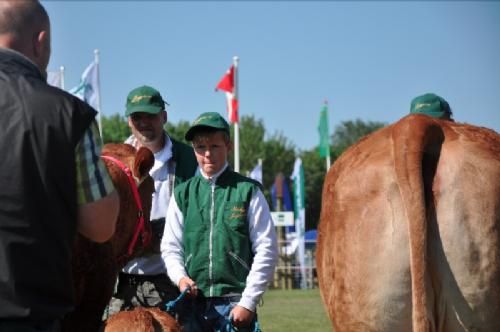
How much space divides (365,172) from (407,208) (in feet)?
1.19

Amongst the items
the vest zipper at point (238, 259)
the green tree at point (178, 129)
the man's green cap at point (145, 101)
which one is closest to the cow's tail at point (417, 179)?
the vest zipper at point (238, 259)

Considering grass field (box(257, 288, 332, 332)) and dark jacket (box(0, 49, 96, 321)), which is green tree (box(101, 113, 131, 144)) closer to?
grass field (box(257, 288, 332, 332))

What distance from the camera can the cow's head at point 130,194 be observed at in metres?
5.11

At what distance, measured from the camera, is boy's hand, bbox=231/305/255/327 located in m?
5.12

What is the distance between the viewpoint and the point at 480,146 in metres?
3.99

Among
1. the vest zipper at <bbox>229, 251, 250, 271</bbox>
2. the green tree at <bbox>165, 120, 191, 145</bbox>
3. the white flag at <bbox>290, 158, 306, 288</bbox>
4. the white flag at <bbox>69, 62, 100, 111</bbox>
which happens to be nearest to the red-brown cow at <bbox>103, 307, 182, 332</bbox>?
the vest zipper at <bbox>229, 251, 250, 271</bbox>

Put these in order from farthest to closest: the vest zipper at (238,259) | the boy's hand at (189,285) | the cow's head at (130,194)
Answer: the vest zipper at (238,259), the boy's hand at (189,285), the cow's head at (130,194)

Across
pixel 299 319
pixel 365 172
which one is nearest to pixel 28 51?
pixel 365 172

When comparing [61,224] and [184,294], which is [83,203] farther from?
[184,294]

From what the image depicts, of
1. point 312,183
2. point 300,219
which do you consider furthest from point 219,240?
point 312,183

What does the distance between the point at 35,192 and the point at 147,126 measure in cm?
369

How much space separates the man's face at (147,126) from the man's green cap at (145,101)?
2.7 inches

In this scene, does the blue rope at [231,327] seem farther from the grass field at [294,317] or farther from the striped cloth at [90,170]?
the grass field at [294,317]

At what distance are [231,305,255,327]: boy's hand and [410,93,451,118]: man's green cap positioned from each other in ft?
6.39
